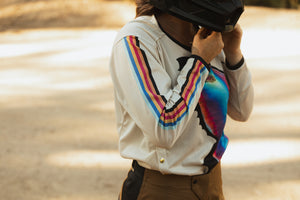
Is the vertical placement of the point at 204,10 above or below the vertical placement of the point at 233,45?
above

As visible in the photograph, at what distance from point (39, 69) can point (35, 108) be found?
1.95 m

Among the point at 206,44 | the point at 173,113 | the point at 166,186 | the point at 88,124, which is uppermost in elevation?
the point at 206,44

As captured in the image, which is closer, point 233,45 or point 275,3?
point 233,45

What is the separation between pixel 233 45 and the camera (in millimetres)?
1546

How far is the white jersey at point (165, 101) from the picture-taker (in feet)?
4.17

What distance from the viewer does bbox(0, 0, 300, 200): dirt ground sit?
132 inches

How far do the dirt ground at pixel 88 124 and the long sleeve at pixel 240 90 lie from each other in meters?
1.67

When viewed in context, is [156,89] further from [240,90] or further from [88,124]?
[88,124]

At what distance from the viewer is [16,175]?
3467mm

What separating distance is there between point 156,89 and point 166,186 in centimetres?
33

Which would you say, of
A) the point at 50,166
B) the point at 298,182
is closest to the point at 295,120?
the point at 298,182

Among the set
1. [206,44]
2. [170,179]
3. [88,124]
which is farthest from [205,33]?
[88,124]

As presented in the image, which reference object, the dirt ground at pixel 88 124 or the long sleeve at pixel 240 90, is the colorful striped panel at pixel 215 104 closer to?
the long sleeve at pixel 240 90

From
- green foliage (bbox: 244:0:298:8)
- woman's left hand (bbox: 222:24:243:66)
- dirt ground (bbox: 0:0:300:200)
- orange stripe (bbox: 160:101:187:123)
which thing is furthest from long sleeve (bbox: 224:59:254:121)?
green foliage (bbox: 244:0:298:8)
